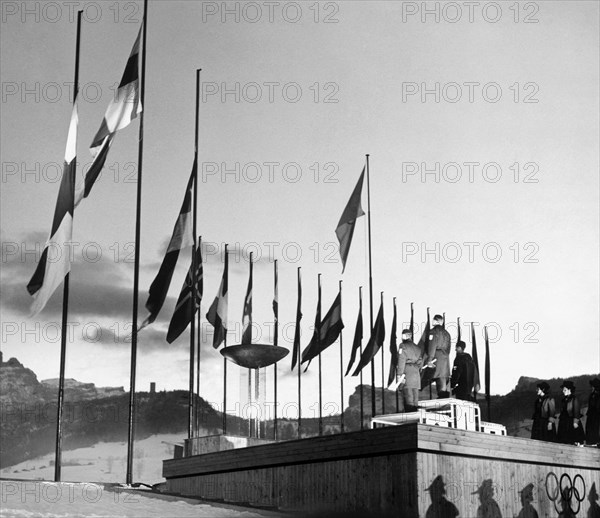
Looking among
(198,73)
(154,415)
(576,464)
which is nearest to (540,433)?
(576,464)

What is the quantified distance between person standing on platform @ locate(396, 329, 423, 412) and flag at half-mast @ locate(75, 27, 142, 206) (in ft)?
25.5

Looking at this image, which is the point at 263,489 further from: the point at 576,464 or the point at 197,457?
the point at 576,464

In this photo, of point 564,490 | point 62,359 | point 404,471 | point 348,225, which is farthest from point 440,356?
point 348,225

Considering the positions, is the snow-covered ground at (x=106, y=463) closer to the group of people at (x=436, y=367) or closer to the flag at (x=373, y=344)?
the flag at (x=373, y=344)

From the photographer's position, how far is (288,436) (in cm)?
7819

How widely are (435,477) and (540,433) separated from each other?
7231mm

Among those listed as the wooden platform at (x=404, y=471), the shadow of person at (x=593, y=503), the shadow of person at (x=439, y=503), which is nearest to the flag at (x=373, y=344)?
the wooden platform at (x=404, y=471)

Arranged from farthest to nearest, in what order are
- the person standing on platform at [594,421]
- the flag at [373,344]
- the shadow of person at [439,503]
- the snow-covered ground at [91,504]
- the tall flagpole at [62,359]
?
the flag at [373,344] < the person standing on platform at [594,421] < the tall flagpole at [62,359] < the shadow of person at [439,503] < the snow-covered ground at [91,504]

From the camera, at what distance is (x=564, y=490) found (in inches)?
667

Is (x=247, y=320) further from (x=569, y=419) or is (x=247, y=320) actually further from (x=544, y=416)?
(x=569, y=419)

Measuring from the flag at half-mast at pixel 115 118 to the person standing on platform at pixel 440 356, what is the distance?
822 cm

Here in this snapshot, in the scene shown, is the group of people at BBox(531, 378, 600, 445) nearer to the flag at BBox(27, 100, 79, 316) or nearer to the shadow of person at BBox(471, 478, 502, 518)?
the shadow of person at BBox(471, 478, 502, 518)

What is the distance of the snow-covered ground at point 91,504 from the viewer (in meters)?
12.6

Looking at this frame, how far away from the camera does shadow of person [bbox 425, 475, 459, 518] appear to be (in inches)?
551
